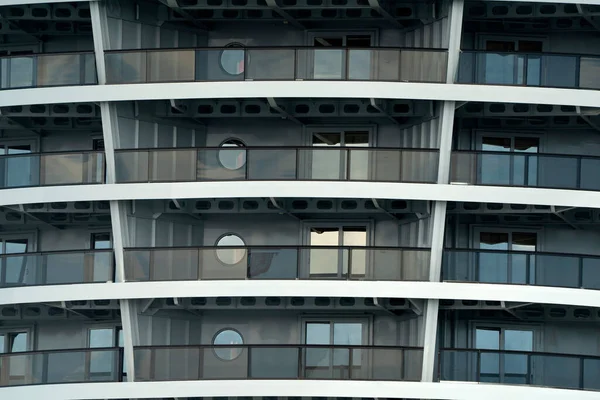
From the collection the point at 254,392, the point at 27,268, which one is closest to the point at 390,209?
the point at 254,392

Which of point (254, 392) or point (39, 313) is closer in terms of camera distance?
point (254, 392)

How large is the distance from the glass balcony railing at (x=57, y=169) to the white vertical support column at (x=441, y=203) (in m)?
8.68

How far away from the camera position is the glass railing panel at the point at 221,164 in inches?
1858

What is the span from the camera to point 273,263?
155 ft

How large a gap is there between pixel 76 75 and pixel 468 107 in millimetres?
10139

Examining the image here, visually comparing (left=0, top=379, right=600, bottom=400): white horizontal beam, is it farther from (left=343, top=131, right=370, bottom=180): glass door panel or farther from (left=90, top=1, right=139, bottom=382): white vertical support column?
(left=343, top=131, right=370, bottom=180): glass door panel

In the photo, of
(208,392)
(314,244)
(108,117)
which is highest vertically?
(108,117)

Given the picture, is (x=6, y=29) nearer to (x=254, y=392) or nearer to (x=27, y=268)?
(x=27, y=268)

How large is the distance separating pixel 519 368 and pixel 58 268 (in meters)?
12.1

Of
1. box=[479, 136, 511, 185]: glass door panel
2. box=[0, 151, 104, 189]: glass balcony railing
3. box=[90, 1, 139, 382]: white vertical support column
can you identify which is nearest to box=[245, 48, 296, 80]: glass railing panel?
box=[90, 1, 139, 382]: white vertical support column

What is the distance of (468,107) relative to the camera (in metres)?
47.9

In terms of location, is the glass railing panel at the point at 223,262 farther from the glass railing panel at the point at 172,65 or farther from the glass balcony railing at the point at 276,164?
the glass railing panel at the point at 172,65

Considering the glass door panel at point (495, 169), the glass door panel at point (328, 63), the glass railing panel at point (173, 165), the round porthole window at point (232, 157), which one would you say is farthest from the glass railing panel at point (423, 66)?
the glass railing panel at point (173, 165)

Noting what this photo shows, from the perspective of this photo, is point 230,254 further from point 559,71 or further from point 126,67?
point 559,71
